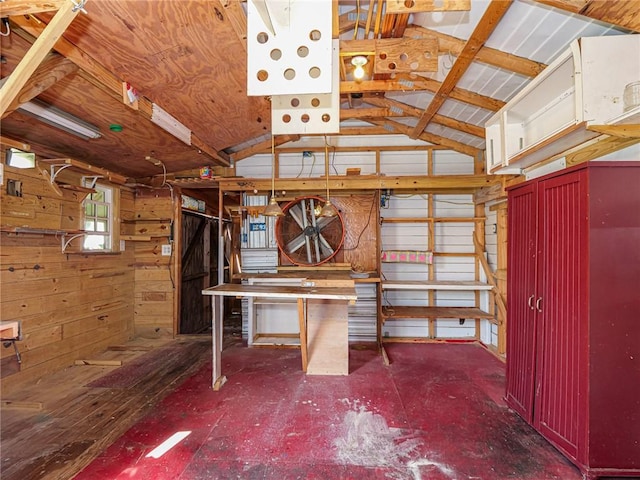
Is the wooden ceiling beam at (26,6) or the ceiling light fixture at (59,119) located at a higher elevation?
the wooden ceiling beam at (26,6)

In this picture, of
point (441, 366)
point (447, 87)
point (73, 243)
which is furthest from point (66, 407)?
point (447, 87)

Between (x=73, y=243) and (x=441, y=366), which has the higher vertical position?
(x=73, y=243)

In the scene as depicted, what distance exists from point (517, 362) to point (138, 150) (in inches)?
177

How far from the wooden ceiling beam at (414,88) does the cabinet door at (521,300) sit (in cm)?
115

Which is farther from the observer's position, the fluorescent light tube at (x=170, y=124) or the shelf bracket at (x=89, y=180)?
the shelf bracket at (x=89, y=180)

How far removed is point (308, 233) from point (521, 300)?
270cm

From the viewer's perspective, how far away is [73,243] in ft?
11.9

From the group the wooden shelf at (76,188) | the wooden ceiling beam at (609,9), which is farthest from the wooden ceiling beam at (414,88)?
the wooden shelf at (76,188)

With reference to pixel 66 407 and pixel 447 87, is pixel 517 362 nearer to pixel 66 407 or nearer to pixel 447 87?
pixel 447 87

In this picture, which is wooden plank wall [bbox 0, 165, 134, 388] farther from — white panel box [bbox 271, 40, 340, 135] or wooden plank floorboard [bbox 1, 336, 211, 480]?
white panel box [bbox 271, 40, 340, 135]

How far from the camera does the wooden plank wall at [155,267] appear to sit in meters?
4.69

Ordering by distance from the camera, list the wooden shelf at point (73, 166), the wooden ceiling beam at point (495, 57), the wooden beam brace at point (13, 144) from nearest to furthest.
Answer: the wooden beam brace at point (13, 144) → the wooden ceiling beam at point (495, 57) → the wooden shelf at point (73, 166)

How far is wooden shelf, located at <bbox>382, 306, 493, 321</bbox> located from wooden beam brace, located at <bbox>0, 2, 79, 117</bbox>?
3.94 m

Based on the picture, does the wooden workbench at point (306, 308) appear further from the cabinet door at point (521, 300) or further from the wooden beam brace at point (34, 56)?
the wooden beam brace at point (34, 56)
